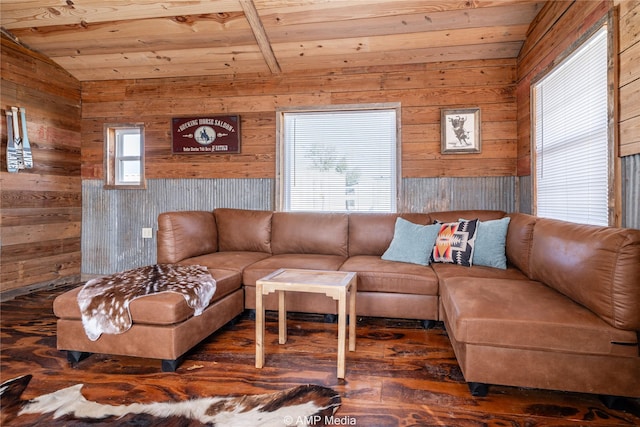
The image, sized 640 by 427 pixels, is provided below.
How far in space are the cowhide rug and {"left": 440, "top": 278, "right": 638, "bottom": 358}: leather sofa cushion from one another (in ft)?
2.53

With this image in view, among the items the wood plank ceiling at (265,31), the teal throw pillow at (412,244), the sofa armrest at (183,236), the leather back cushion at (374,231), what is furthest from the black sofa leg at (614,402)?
the sofa armrest at (183,236)

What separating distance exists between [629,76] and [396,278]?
1.80m

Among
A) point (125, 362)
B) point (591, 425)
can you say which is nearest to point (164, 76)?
point (125, 362)

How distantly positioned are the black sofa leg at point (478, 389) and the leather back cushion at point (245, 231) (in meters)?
2.21

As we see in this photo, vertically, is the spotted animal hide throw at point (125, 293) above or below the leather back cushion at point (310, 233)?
below

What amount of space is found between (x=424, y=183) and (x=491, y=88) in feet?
3.75

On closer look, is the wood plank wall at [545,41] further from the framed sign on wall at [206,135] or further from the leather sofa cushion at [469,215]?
the framed sign on wall at [206,135]

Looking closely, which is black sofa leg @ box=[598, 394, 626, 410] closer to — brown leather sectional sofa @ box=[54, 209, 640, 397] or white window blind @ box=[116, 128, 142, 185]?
brown leather sectional sofa @ box=[54, 209, 640, 397]

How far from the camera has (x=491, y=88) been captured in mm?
3412

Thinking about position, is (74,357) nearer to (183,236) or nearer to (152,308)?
(152,308)

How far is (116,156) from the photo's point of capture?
13.8ft

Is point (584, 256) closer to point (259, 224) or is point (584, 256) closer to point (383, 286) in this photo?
point (383, 286)

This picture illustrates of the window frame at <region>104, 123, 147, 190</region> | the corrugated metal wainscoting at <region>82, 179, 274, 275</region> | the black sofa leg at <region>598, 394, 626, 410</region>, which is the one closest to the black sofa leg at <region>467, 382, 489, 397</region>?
the black sofa leg at <region>598, 394, 626, 410</region>

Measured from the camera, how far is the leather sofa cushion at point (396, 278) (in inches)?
100.0
